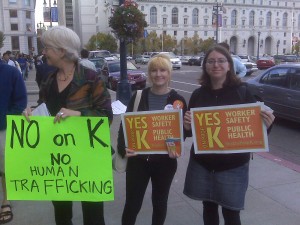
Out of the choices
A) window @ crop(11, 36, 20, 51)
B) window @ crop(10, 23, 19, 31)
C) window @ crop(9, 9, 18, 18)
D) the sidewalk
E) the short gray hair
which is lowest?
the sidewalk

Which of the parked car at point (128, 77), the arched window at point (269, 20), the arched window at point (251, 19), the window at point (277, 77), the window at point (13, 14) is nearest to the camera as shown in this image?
the window at point (277, 77)

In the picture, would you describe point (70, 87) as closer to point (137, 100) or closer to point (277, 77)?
point (137, 100)

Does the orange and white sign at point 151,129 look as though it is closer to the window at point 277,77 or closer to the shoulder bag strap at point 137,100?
the shoulder bag strap at point 137,100

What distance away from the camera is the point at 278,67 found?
9.55 metres

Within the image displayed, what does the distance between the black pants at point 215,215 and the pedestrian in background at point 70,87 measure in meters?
0.89

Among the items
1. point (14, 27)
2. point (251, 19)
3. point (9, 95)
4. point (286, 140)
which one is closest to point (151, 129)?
point (9, 95)

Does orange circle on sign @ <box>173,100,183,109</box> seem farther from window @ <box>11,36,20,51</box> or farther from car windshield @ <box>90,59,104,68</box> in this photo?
window @ <box>11,36,20,51</box>

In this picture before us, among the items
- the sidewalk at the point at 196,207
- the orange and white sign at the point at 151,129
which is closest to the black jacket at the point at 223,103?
the orange and white sign at the point at 151,129

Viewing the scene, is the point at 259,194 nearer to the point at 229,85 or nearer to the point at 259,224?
the point at 259,224

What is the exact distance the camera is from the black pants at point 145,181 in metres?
3.04

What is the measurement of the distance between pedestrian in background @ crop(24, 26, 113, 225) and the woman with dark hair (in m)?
0.72

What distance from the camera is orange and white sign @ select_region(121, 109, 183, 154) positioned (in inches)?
113

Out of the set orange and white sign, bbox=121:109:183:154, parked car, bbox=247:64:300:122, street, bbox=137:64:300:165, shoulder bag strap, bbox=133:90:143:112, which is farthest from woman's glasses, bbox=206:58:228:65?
parked car, bbox=247:64:300:122

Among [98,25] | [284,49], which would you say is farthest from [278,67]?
[284,49]
